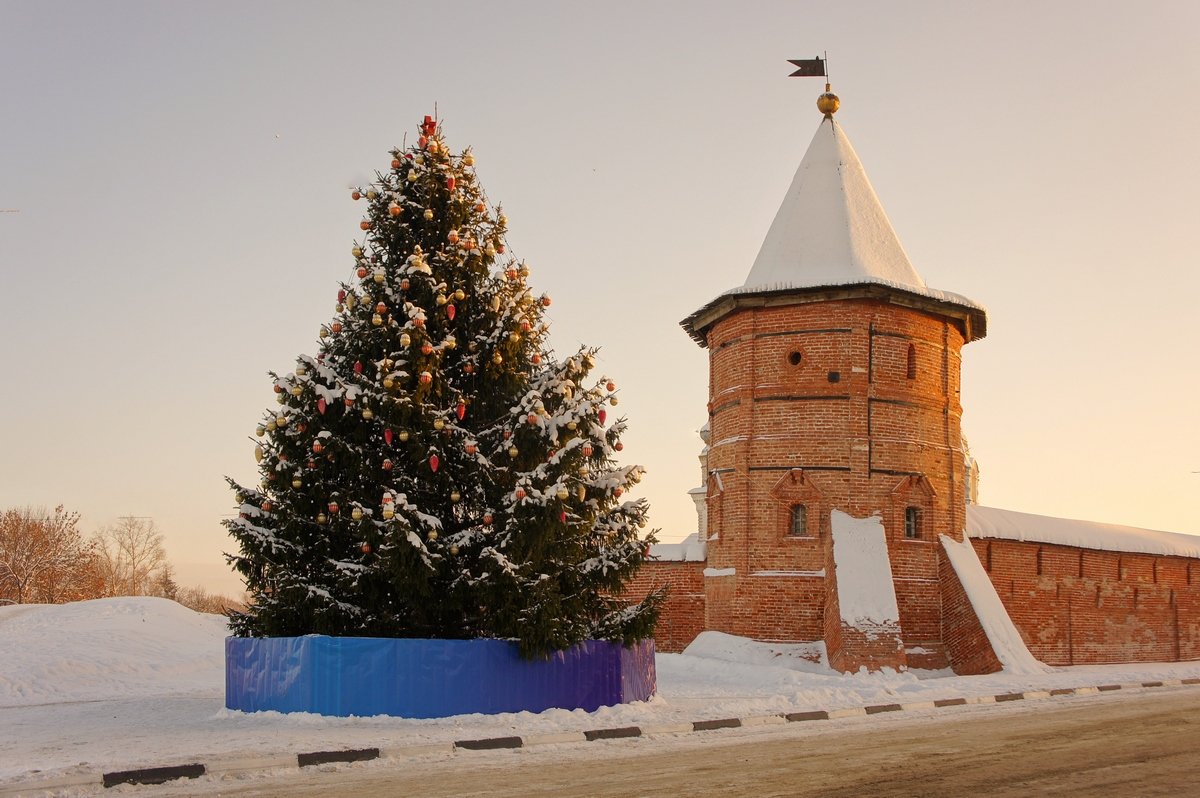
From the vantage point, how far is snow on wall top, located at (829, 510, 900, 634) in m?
19.2

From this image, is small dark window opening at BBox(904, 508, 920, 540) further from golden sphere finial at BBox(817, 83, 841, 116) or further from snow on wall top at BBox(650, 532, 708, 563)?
golden sphere finial at BBox(817, 83, 841, 116)

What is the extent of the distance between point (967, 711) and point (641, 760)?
6584mm

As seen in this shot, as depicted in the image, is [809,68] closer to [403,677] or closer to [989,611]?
[989,611]

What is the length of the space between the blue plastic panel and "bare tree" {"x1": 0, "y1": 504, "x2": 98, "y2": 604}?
132ft

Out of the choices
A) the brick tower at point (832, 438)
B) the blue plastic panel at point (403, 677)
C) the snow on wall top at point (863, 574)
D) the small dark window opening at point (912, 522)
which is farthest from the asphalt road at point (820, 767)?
the small dark window opening at point (912, 522)

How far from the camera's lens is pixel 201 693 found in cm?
1689

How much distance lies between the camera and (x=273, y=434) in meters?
12.9

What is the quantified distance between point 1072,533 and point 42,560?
140ft

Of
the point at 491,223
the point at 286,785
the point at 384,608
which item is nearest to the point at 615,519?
the point at 384,608

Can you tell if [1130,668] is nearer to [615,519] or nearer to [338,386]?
[615,519]

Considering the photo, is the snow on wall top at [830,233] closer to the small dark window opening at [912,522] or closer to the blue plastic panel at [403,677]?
the small dark window opening at [912,522]

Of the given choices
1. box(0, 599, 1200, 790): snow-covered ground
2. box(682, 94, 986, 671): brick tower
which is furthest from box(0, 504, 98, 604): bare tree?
box(682, 94, 986, 671): brick tower

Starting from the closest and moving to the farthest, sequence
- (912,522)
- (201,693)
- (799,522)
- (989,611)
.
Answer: (201,693), (989,611), (799,522), (912,522)

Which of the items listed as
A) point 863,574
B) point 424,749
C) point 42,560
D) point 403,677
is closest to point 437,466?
point 403,677
